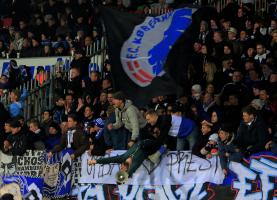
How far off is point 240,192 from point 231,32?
537 cm

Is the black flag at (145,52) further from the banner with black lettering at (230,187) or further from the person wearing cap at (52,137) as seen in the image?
the banner with black lettering at (230,187)

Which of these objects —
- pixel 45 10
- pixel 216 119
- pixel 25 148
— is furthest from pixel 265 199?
pixel 45 10

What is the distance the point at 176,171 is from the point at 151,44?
3.04 metres

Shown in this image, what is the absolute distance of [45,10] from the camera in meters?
27.7

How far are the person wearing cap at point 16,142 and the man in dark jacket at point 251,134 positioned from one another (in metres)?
4.93

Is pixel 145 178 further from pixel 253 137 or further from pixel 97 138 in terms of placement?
pixel 253 137

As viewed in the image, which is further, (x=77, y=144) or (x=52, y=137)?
(x=52, y=137)

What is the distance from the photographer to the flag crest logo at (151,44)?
18.5 meters

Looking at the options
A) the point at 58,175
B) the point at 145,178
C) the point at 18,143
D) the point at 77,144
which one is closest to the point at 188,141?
the point at 145,178

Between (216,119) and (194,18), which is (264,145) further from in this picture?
(194,18)

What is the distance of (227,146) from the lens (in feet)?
52.2

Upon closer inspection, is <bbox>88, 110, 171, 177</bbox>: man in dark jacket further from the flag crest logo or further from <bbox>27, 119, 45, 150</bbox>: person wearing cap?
<bbox>27, 119, 45, 150</bbox>: person wearing cap

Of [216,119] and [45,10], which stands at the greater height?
[45,10]

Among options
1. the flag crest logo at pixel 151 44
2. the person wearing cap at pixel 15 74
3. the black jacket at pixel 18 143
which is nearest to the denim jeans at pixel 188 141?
the flag crest logo at pixel 151 44
